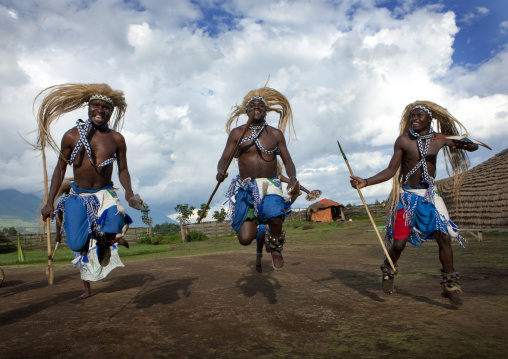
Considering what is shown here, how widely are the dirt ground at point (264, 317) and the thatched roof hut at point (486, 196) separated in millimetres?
8177

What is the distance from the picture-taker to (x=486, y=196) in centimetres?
1391

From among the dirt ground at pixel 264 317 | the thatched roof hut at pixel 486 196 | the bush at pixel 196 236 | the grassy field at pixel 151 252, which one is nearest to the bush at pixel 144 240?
the bush at pixel 196 236

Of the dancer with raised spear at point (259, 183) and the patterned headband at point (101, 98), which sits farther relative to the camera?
the patterned headband at point (101, 98)

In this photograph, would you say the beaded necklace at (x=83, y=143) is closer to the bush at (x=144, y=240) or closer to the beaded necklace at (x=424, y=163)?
the beaded necklace at (x=424, y=163)

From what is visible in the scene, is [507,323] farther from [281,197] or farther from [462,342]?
[281,197]

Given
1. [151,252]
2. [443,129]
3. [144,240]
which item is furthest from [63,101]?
[144,240]

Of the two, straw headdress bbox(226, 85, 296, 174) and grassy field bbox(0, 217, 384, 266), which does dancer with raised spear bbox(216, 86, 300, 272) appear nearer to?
straw headdress bbox(226, 85, 296, 174)

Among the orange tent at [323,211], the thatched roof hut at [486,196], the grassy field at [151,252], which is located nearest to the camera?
the grassy field at [151,252]

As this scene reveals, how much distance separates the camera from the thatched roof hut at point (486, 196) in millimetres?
13141

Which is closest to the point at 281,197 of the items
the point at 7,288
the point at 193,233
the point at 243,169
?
the point at 243,169

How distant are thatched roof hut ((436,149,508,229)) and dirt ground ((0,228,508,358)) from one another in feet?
26.8

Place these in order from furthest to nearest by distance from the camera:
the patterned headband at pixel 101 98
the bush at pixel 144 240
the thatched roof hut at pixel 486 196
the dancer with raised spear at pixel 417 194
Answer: the bush at pixel 144 240, the thatched roof hut at pixel 486 196, the patterned headband at pixel 101 98, the dancer with raised spear at pixel 417 194

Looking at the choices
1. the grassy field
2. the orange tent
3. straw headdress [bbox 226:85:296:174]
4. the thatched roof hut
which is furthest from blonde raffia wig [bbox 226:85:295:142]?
the orange tent

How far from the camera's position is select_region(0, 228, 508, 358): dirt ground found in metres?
2.73
